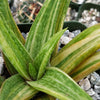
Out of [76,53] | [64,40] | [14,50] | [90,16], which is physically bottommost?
[90,16]

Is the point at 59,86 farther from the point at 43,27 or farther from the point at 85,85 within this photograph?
the point at 85,85

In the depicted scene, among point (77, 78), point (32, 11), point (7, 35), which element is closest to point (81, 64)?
point (77, 78)

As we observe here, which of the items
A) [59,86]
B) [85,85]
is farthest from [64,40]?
[59,86]

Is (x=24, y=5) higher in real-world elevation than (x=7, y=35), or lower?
lower

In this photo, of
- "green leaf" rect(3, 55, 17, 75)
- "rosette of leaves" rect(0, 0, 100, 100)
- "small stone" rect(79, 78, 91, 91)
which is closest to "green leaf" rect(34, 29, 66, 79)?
"rosette of leaves" rect(0, 0, 100, 100)

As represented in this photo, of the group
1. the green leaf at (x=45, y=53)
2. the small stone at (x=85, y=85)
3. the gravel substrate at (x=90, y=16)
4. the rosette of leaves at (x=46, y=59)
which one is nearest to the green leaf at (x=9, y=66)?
the rosette of leaves at (x=46, y=59)

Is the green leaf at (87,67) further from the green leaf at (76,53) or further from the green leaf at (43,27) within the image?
the green leaf at (43,27)

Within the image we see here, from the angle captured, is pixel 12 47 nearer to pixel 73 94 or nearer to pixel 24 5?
pixel 73 94
